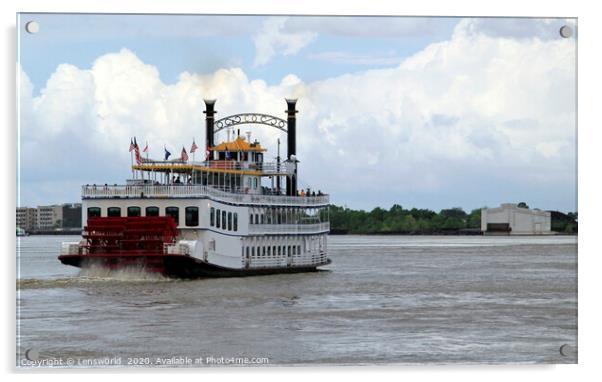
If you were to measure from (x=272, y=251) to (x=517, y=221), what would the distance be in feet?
29.6

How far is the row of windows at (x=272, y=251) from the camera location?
140 ft

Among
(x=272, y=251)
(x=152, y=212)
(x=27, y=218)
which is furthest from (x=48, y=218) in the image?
(x=272, y=251)

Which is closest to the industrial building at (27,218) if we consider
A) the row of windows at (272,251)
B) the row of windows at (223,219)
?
the row of windows at (223,219)

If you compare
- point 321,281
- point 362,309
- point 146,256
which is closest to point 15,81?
point 362,309

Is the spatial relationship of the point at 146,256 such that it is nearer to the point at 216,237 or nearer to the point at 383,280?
the point at 216,237

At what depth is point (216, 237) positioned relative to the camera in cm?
4003

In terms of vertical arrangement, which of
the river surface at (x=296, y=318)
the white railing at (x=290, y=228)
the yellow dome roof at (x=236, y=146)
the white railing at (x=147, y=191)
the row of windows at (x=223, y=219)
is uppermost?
the yellow dome roof at (x=236, y=146)

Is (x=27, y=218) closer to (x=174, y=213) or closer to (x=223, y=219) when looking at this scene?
(x=174, y=213)

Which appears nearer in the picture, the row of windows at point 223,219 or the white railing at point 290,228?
the row of windows at point 223,219

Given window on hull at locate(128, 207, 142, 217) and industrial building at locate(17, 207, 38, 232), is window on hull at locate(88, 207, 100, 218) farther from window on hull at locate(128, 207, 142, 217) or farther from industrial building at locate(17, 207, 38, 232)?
industrial building at locate(17, 207, 38, 232)

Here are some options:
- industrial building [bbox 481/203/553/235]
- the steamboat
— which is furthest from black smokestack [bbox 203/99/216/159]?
industrial building [bbox 481/203/553/235]

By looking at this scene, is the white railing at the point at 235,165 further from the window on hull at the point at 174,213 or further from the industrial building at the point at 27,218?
the industrial building at the point at 27,218

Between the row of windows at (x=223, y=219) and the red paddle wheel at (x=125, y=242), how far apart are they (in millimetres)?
1318

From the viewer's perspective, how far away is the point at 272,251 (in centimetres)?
4434
